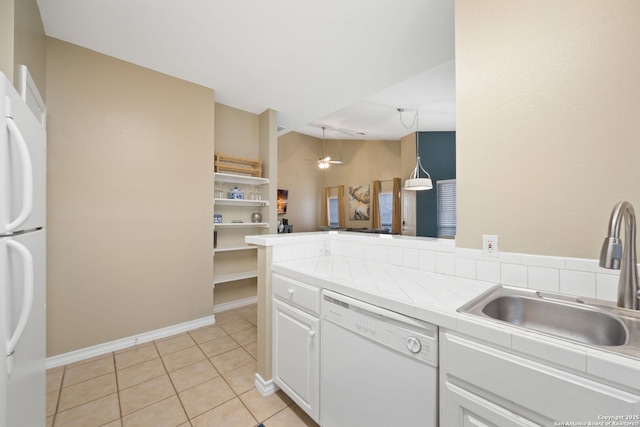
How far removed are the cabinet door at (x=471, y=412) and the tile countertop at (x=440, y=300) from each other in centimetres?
20

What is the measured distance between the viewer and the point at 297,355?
5.10 feet

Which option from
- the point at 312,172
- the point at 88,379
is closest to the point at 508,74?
the point at 88,379

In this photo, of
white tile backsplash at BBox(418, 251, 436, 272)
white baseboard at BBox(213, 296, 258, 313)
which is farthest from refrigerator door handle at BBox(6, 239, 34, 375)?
white baseboard at BBox(213, 296, 258, 313)

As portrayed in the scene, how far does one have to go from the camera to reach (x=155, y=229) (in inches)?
105

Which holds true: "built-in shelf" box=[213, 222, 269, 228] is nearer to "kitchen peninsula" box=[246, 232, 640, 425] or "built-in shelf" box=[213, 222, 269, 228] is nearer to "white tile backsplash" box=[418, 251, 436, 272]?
"kitchen peninsula" box=[246, 232, 640, 425]

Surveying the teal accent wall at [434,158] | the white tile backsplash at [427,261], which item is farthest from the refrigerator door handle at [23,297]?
the teal accent wall at [434,158]

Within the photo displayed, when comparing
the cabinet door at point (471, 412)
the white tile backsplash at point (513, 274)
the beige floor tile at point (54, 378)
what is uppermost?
the white tile backsplash at point (513, 274)

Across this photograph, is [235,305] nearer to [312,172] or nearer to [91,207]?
[91,207]

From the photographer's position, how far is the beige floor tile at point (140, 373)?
77.0 inches

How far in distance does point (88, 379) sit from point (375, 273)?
8.03 ft

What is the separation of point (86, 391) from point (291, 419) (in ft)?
5.22

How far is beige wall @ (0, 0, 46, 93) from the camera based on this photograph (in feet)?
4.62

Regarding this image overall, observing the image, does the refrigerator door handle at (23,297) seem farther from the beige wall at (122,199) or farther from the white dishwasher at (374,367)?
the beige wall at (122,199)

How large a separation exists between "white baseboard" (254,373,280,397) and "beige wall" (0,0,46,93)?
2.44 metres
